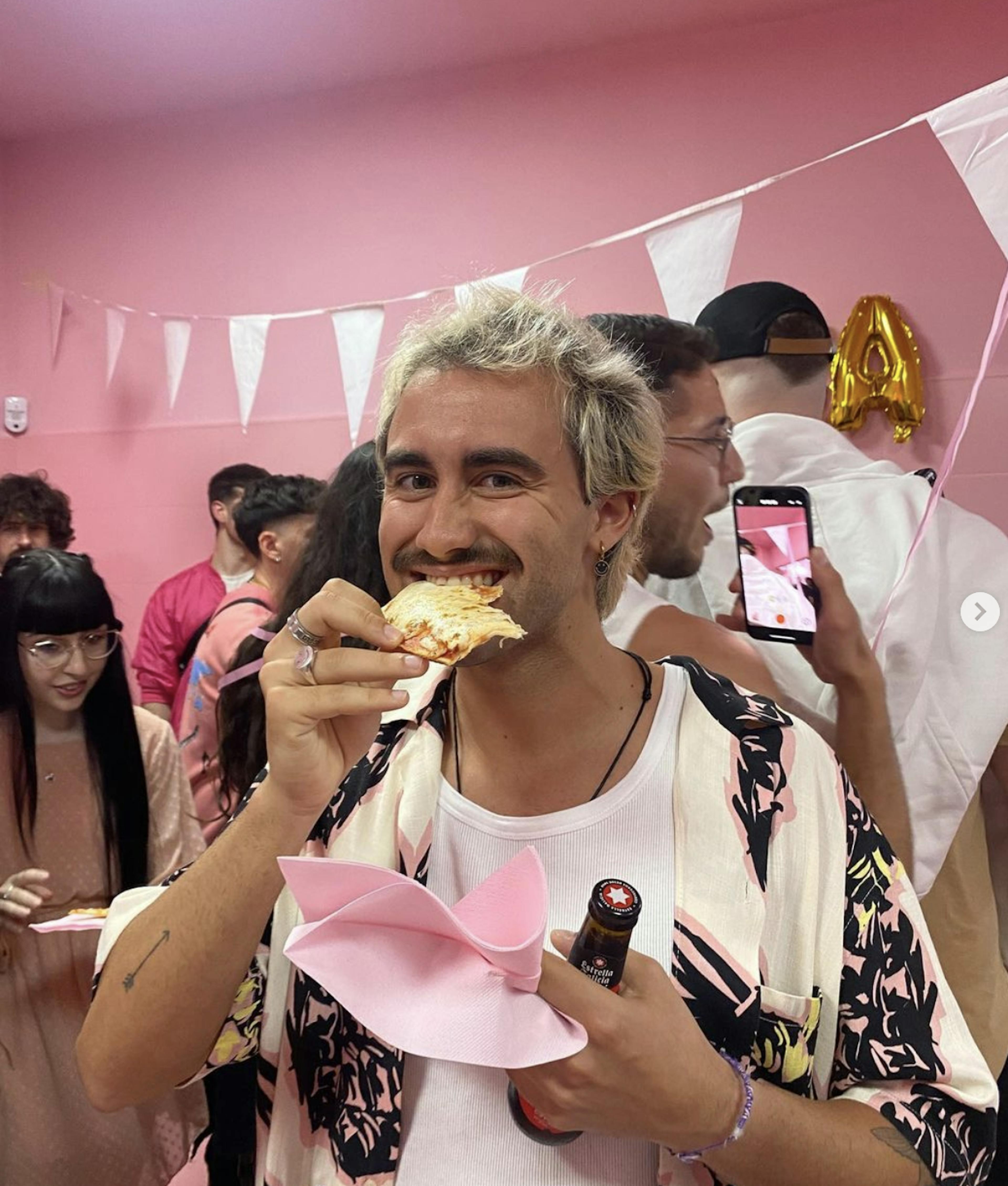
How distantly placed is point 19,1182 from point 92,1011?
1.05 metres

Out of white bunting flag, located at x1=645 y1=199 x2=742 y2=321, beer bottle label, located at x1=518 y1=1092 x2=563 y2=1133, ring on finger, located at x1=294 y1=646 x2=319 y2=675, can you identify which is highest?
white bunting flag, located at x1=645 y1=199 x2=742 y2=321

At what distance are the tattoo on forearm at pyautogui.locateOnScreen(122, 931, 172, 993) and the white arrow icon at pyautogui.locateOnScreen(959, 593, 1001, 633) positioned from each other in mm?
1603

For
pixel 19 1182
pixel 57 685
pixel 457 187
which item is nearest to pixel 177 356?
pixel 457 187

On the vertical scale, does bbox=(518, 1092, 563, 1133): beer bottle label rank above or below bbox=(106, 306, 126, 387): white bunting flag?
below

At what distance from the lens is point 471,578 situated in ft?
3.42

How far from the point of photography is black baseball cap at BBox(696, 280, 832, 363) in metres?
2.19

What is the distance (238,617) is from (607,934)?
1919 millimetres

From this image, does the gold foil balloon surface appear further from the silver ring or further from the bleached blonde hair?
the silver ring

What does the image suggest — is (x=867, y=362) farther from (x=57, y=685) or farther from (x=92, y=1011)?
(x=92, y=1011)

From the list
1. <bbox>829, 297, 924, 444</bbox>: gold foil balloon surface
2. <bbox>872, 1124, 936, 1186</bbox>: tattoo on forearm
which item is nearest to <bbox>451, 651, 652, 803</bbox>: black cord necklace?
<bbox>872, 1124, 936, 1186</bbox>: tattoo on forearm

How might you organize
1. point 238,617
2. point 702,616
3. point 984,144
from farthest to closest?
point 238,617
point 702,616
point 984,144

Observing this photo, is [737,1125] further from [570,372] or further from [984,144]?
[984,144]

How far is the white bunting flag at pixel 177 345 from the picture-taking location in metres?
3.71

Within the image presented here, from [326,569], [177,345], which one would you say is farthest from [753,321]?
[177,345]
